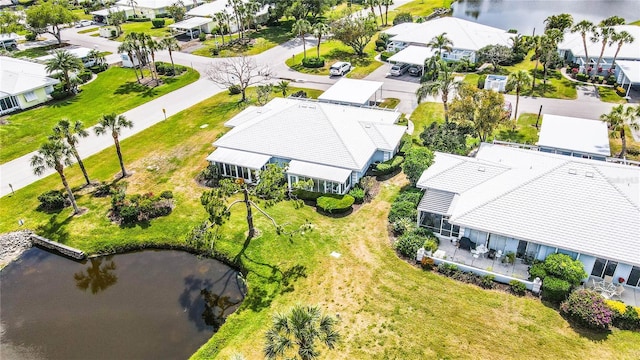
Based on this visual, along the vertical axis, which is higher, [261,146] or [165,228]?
[261,146]

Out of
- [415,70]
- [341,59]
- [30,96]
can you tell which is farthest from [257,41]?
[30,96]

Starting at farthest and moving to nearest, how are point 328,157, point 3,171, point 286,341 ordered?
point 3,171
point 328,157
point 286,341

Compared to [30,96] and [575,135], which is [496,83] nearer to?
[575,135]

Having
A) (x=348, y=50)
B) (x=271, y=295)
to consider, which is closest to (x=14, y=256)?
(x=271, y=295)

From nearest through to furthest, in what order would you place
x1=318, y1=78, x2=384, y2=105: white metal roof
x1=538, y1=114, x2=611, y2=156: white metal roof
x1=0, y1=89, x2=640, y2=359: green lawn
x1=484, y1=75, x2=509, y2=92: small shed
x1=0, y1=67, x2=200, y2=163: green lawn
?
x1=0, y1=89, x2=640, y2=359: green lawn → x1=538, y1=114, x2=611, y2=156: white metal roof → x1=0, y1=67, x2=200, y2=163: green lawn → x1=318, y1=78, x2=384, y2=105: white metal roof → x1=484, y1=75, x2=509, y2=92: small shed

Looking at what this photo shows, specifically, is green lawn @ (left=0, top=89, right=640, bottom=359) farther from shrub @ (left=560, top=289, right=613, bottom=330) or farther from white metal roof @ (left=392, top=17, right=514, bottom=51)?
white metal roof @ (left=392, top=17, right=514, bottom=51)

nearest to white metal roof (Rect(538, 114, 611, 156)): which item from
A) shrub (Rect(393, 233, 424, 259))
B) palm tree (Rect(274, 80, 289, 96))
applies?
shrub (Rect(393, 233, 424, 259))

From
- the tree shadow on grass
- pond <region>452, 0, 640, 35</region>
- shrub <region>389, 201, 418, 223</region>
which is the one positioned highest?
pond <region>452, 0, 640, 35</region>

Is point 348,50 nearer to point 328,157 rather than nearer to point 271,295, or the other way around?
point 328,157
